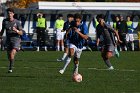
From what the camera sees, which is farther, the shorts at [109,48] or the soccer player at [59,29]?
the soccer player at [59,29]

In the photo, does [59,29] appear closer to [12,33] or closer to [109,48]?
[109,48]

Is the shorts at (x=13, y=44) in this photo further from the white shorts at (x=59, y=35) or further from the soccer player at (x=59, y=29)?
the white shorts at (x=59, y=35)

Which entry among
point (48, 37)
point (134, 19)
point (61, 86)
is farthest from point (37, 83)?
point (134, 19)

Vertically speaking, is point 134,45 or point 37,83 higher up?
point 37,83

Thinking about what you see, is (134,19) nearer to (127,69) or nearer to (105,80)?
(127,69)

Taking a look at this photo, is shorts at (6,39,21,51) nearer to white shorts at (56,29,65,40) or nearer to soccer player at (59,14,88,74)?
soccer player at (59,14,88,74)

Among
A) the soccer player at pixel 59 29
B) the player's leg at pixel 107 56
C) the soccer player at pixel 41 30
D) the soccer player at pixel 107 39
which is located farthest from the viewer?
the soccer player at pixel 59 29

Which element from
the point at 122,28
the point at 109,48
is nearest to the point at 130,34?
the point at 122,28

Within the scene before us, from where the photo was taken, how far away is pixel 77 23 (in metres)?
19.4

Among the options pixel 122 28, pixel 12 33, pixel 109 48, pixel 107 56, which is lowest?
pixel 122 28

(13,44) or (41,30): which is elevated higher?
(13,44)

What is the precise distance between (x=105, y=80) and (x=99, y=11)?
85.1 ft

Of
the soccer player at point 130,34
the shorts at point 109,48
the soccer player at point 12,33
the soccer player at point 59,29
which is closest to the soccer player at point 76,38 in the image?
the soccer player at point 12,33

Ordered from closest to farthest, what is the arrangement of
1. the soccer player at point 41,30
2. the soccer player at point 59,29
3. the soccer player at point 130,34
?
1. the soccer player at point 41,30
2. the soccer player at point 59,29
3. the soccer player at point 130,34
